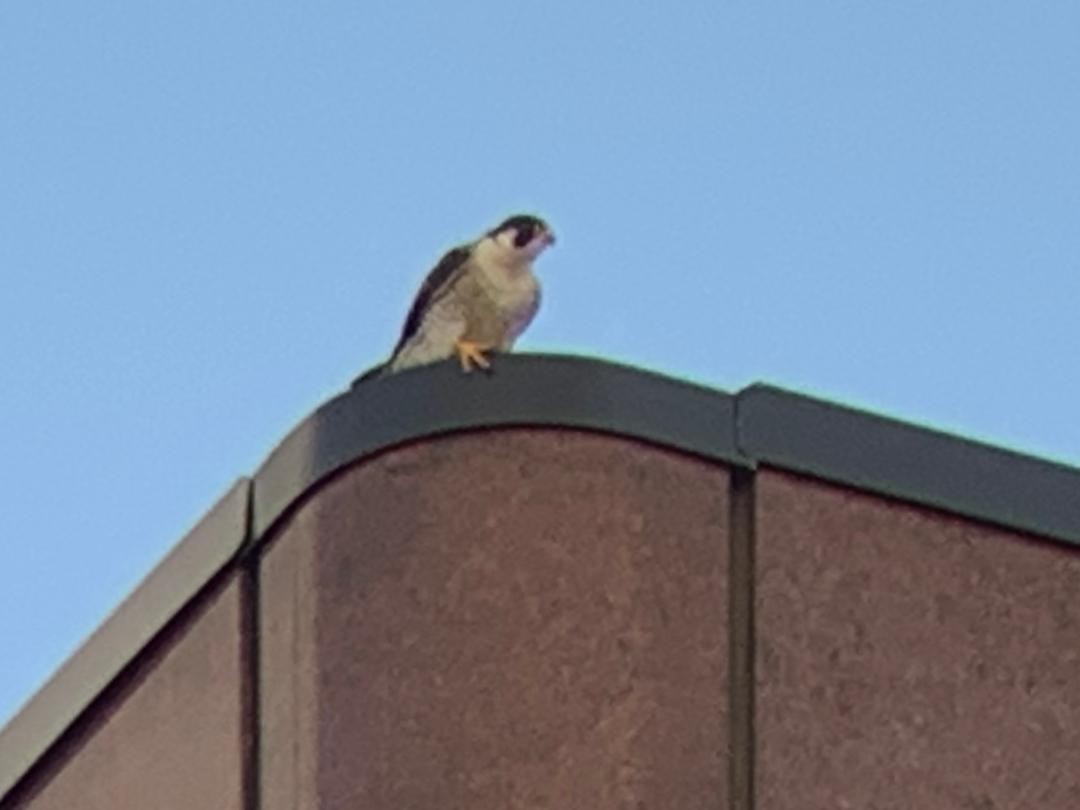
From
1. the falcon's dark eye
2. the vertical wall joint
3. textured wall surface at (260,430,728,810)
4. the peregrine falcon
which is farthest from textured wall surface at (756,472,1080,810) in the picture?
the falcon's dark eye

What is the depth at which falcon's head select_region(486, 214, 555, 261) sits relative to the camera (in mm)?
10836

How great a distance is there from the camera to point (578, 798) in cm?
729

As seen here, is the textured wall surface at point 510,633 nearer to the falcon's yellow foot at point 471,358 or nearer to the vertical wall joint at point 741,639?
the vertical wall joint at point 741,639

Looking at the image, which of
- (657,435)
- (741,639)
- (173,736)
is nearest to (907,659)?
(741,639)

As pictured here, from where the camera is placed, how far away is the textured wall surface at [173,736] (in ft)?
26.5

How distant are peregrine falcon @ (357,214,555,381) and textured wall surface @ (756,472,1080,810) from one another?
2109 mm

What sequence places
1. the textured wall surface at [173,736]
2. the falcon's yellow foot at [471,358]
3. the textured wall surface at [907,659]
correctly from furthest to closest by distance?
the textured wall surface at [173,736] < the falcon's yellow foot at [471,358] < the textured wall surface at [907,659]

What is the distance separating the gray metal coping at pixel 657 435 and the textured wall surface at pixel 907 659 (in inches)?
2.1

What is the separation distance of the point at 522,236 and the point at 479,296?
1.81ft

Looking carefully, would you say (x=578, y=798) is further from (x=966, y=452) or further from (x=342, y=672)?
(x=966, y=452)

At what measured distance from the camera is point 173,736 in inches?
329

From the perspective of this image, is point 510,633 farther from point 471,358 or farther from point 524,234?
point 524,234

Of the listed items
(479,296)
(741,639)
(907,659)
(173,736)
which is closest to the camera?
(741,639)

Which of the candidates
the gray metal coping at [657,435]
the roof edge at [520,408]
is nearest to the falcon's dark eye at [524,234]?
the gray metal coping at [657,435]
